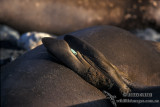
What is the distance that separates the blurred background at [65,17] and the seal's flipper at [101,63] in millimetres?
1519

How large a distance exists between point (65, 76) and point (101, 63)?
0.22 m

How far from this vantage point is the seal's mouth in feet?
5.66

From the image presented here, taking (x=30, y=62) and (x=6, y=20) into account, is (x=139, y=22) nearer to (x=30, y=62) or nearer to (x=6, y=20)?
(x=6, y=20)

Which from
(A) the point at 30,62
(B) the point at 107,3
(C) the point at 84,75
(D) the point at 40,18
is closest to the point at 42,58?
(A) the point at 30,62

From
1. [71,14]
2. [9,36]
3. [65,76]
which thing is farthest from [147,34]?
[65,76]

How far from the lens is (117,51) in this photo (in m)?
2.06

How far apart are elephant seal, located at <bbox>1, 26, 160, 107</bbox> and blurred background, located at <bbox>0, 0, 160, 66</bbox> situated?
52.7 inches

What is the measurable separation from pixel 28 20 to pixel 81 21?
2.11ft

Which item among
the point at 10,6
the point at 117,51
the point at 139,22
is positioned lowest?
the point at 139,22

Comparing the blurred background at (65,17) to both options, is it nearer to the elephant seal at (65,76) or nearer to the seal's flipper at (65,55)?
the elephant seal at (65,76)

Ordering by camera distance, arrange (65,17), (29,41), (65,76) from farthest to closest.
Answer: (65,17) < (29,41) < (65,76)

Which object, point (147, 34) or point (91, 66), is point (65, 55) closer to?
point (91, 66)

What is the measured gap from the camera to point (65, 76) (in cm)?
173

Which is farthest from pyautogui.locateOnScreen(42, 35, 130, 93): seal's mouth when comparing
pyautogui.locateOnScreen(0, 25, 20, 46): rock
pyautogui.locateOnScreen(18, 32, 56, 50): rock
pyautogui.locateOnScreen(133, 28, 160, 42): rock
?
pyautogui.locateOnScreen(133, 28, 160, 42): rock
